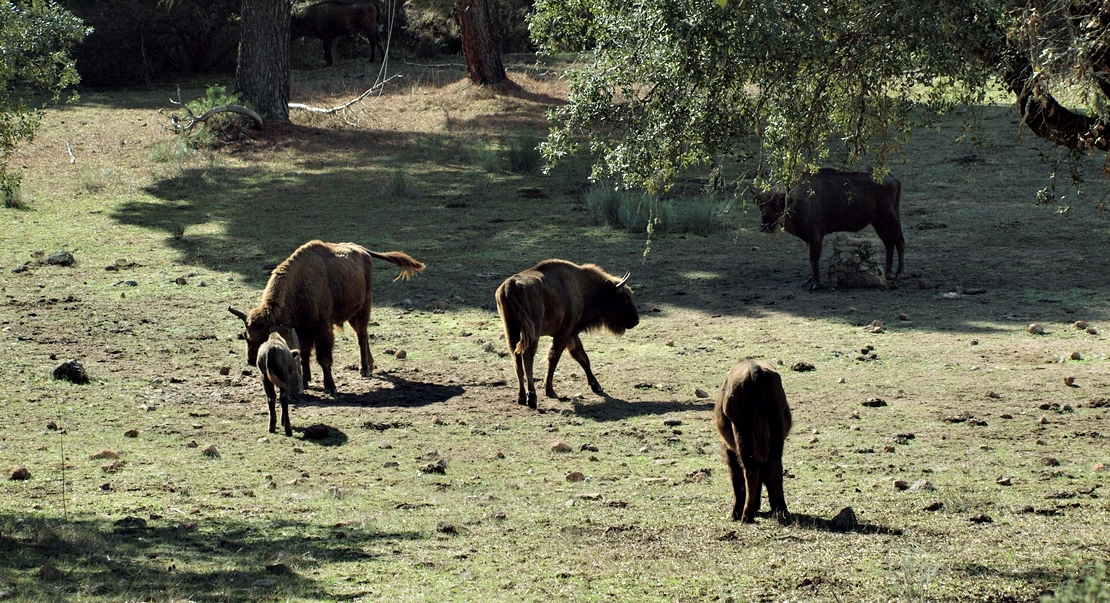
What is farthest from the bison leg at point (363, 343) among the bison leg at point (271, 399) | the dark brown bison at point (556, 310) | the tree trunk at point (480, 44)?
the tree trunk at point (480, 44)

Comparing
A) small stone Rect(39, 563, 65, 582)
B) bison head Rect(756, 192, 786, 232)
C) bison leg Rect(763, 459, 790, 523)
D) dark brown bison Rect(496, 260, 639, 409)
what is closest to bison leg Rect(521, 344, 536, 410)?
dark brown bison Rect(496, 260, 639, 409)

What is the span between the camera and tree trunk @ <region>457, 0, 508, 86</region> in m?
31.7

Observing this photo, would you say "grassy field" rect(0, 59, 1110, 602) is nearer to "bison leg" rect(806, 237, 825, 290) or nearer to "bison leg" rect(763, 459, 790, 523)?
"bison leg" rect(763, 459, 790, 523)

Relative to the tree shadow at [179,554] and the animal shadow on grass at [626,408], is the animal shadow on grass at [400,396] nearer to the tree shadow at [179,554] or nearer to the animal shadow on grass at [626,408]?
the animal shadow on grass at [626,408]

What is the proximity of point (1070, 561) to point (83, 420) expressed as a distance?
8.66m

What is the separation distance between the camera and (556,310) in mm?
12672

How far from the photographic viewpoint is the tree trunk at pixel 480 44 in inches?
1248

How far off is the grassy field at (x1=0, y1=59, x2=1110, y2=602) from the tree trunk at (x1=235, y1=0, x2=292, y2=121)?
4.07 metres

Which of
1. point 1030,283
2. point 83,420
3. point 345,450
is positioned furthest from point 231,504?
point 1030,283

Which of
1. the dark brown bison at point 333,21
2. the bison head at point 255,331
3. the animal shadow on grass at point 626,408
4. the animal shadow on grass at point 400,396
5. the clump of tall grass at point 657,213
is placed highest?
the dark brown bison at point 333,21

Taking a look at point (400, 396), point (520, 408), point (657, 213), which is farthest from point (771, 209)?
point (400, 396)

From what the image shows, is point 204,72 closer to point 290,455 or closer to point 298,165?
point 298,165

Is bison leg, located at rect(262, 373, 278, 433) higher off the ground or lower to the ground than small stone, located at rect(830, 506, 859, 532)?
lower

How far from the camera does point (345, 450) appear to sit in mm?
10234
